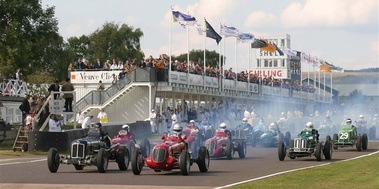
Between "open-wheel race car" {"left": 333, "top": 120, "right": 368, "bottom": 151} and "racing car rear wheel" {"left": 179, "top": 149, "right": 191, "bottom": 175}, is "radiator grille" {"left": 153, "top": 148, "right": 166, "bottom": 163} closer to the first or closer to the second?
"racing car rear wheel" {"left": 179, "top": 149, "right": 191, "bottom": 175}

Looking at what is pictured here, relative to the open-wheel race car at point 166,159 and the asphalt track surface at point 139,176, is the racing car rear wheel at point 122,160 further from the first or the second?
the open-wheel race car at point 166,159

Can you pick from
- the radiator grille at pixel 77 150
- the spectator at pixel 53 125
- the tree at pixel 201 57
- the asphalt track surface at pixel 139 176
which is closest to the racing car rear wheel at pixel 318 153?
the asphalt track surface at pixel 139 176

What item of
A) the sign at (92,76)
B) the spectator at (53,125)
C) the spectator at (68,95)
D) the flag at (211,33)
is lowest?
the spectator at (53,125)

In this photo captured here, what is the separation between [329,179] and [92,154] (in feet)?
24.6

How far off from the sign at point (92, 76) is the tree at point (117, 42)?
5364 cm

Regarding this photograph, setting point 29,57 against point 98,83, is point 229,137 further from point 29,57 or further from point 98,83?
point 98,83

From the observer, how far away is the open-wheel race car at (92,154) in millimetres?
25984

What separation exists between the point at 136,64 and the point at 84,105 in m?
4.69

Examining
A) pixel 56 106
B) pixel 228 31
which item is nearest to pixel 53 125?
pixel 56 106

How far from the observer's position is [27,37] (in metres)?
43.6

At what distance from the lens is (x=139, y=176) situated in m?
24.6

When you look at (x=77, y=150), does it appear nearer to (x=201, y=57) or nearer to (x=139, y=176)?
(x=139, y=176)

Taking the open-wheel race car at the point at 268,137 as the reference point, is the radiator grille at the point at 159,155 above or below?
below

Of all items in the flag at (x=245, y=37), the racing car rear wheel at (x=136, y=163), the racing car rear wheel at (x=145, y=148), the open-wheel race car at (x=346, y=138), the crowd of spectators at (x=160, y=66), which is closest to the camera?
the racing car rear wheel at (x=136, y=163)
